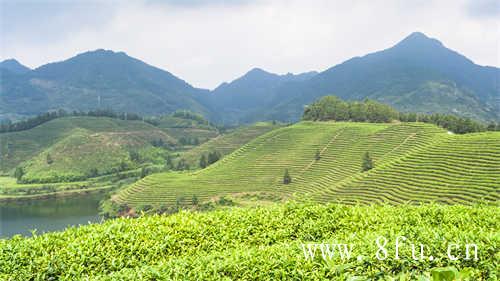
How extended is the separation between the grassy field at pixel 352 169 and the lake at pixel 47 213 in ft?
30.5

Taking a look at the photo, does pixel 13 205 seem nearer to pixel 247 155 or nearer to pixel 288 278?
pixel 247 155

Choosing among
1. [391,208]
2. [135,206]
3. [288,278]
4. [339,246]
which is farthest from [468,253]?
[135,206]

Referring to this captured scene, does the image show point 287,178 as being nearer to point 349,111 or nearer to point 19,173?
point 349,111

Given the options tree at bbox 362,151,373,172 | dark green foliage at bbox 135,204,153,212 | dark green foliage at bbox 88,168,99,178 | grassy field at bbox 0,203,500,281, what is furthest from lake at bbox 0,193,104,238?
grassy field at bbox 0,203,500,281

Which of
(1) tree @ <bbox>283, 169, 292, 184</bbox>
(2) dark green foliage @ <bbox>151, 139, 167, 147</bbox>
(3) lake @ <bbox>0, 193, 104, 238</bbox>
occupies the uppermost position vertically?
(2) dark green foliage @ <bbox>151, 139, 167, 147</bbox>

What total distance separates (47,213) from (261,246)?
95395 millimetres

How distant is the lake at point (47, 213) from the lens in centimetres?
7638

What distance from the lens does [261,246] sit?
20.8ft

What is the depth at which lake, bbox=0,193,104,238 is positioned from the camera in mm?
76375

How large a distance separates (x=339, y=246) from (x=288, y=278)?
855 millimetres

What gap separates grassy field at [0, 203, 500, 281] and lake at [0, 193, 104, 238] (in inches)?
2966

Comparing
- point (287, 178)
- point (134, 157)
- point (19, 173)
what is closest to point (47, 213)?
point (19, 173)

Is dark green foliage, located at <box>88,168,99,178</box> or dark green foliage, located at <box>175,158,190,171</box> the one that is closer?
dark green foliage, located at <box>175,158,190,171</box>

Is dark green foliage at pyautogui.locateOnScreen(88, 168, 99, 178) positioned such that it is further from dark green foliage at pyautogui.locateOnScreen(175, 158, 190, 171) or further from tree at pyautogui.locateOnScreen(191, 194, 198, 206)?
tree at pyautogui.locateOnScreen(191, 194, 198, 206)
